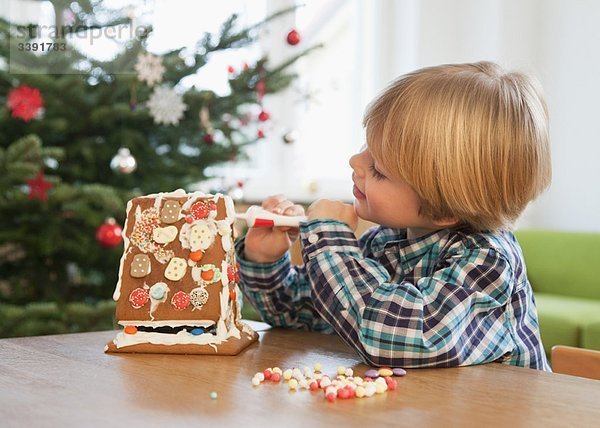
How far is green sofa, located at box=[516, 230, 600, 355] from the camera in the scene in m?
3.00

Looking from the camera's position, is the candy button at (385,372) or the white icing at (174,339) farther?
the white icing at (174,339)

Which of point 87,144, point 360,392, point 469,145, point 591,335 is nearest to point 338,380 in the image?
point 360,392

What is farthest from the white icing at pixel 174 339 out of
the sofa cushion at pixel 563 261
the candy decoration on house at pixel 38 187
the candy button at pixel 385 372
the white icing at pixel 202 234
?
the sofa cushion at pixel 563 261

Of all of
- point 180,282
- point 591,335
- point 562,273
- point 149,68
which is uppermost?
point 149,68

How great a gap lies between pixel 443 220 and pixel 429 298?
0.15 metres

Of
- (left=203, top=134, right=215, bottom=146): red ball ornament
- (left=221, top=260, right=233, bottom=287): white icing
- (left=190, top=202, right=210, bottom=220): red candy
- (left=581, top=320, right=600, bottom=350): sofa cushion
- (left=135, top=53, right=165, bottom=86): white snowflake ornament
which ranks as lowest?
(left=581, top=320, right=600, bottom=350): sofa cushion

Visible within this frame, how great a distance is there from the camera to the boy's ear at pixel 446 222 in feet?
3.58

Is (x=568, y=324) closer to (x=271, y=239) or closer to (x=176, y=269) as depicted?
(x=271, y=239)

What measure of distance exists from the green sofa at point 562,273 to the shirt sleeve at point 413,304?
2.03 metres

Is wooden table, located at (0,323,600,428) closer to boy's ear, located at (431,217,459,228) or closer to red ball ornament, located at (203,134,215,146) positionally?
boy's ear, located at (431,217,459,228)

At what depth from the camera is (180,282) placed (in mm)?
1020

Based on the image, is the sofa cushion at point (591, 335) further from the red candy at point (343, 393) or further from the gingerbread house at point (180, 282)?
the red candy at point (343, 393)

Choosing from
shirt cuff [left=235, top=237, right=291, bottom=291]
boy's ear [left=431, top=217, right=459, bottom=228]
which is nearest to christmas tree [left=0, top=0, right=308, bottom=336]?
shirt cuff [left=235, top=237, right=291, bottom=291]

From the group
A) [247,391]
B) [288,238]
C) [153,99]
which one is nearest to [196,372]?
[247,391]
